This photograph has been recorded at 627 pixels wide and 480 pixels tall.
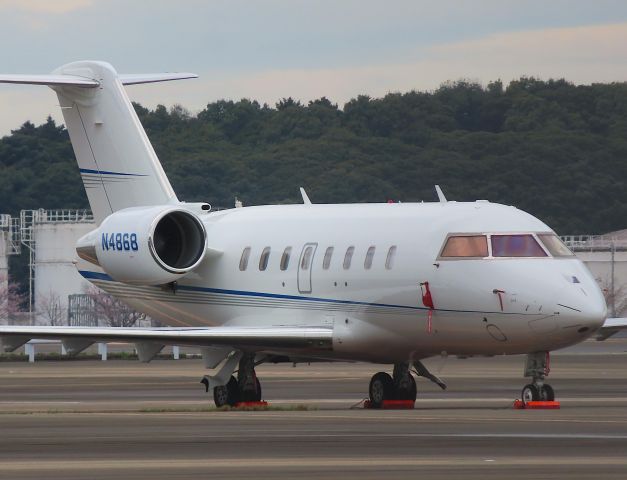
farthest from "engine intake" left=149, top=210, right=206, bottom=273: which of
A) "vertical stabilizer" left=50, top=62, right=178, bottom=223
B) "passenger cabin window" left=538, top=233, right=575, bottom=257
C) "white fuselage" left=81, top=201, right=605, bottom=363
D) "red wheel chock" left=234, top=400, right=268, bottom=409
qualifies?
"passenger cabin window" left=538, top=233, right=575, bottom=257

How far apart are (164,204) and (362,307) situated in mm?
6178

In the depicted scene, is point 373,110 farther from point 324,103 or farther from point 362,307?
point 362,307

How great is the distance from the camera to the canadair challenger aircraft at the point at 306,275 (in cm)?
2544

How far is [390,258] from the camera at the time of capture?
88.9 feet

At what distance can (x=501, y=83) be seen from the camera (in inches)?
4779

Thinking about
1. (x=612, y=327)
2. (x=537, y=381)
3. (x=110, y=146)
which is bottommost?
(x=537, y=381)

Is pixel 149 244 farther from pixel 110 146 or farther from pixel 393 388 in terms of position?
pixel 393 388

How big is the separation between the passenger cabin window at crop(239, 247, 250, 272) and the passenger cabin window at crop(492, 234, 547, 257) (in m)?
5.63

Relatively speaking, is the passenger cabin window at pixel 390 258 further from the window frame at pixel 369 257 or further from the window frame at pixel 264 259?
the window frame at pixel 264 259

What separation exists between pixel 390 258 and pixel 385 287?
18.1 inches

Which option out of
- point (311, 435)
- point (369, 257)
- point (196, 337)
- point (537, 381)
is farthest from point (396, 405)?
point (311, 435)

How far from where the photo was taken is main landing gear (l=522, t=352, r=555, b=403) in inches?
1000

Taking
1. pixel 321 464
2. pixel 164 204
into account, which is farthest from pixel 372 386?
pixel 321 464

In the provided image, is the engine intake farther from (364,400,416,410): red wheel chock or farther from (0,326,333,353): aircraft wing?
(364,400,416,410): red wheel chock
